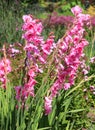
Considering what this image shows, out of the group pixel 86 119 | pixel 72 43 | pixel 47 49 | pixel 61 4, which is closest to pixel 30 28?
pixel 47 49

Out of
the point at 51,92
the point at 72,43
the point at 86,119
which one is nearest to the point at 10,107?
the point at 51,92

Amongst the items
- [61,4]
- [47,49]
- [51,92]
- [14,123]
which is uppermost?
[61,4]

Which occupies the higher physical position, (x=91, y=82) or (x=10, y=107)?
(x=91, y=82)

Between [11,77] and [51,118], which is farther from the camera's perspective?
[11,77]

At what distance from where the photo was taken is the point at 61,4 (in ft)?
70.3

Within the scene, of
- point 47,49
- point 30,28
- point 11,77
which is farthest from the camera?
point 11,77

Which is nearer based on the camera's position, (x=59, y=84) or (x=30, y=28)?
(x=30, y=28)

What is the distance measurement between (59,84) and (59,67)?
177 millimetres

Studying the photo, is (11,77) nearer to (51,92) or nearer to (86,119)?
(86,119)

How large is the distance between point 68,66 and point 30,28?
703mm

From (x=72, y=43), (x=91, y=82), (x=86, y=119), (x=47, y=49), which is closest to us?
(x=47, y=49)

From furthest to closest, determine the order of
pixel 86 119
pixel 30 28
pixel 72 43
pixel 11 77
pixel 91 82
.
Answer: pixel 91 82 → pixel 11 77 → pixel 86 119 → pixel 72 43 → pixel 30 28

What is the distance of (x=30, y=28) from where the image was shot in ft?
11.4

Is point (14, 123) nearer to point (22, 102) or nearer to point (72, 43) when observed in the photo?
point (22, 102)
